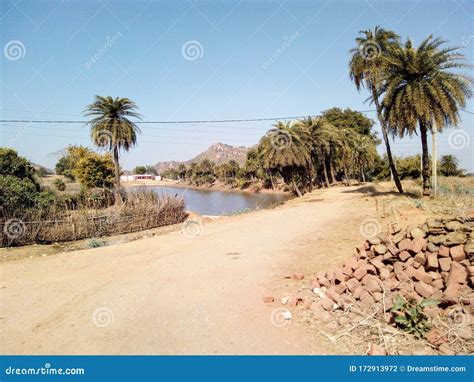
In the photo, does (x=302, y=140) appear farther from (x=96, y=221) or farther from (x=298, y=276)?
(x=298, y=276)

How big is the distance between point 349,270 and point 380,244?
93 cm

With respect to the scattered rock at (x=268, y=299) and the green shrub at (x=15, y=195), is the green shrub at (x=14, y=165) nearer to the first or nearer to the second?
the green shrub at (x=15, y=195)

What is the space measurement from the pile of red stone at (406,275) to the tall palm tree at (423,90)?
9696 mm

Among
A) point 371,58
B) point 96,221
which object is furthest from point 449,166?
point 96,221

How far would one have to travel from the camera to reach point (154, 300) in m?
6.85

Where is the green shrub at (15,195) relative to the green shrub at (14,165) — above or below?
below

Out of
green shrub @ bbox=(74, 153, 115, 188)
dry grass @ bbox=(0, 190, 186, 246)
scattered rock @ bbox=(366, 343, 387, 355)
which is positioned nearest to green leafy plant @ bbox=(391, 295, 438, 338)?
scattered rock @ bbox=(366, 343, 387, 355)

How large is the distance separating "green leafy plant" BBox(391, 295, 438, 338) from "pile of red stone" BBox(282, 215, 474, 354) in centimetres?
19

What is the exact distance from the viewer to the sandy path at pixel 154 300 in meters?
5.22

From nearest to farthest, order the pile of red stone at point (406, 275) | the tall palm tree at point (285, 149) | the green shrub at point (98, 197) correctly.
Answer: the pile of red stone at point (406, 275) → the green shrub at point (98, 197) → the tall palm tree at point (285, 149)

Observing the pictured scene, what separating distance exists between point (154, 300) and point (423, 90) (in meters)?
14.3

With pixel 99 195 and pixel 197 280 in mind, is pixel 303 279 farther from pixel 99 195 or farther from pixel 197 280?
pixel 99 195

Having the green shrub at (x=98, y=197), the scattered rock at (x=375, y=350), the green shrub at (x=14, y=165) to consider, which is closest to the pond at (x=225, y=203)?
the green shrub at (x=98, y=197)

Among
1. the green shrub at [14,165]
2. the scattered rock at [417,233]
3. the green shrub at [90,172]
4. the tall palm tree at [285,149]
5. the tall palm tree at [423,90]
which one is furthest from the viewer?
the green shrub at [90,172]
